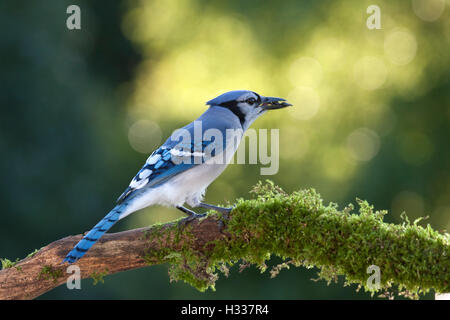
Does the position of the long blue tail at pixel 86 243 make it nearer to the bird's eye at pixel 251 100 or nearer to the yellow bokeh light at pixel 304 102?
the bird's eye at pixel 251 100

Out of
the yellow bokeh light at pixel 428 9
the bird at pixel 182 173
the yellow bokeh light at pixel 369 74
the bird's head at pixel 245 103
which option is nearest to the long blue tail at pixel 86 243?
the bird at pixel 182 173

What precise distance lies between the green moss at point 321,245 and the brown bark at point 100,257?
33 mm

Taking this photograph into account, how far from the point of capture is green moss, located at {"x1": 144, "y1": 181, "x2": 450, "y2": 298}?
9.77 feet

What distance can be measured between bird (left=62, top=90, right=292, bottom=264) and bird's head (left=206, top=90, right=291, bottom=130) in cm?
17

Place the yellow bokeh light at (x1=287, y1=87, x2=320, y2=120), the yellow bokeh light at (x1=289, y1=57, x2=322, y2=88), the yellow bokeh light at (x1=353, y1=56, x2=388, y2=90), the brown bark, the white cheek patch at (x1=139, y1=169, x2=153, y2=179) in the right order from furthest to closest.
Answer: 1. the yellow bokeh light at (x1=353, y1=56, x2=388, y2=90)
2. the yellow bokeh light at (x1=289, y1=57, x2=322, y2=88)
3. the yellow bokeh light at (x1=287, y1=87, x2=320, y2=120)
4. the white cheek patch at (x1=139, y1=169, x2=153, y2=179)
5. the brown bark

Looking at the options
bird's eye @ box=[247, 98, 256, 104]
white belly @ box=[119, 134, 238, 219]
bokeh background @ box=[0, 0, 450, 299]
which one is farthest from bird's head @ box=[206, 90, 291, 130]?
bokeh background @ box=[0, 0, 450, 299]

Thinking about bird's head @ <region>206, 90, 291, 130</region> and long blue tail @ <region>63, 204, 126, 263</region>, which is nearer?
long blue tail @ <region>63, 204, 126, 263</region>

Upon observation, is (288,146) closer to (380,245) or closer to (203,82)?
(203,82)

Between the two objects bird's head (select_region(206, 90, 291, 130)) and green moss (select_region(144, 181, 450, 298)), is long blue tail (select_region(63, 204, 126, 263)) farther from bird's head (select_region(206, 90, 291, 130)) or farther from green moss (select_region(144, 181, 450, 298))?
bird's head (select_region(206, 90, 291, 130))

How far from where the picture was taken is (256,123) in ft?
27.5

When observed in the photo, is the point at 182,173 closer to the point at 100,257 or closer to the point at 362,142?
the point at 100,257

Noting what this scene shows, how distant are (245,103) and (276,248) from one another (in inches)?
59.3

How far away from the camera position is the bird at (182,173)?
136 inches

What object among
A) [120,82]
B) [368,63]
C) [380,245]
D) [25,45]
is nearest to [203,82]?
[368,63]
